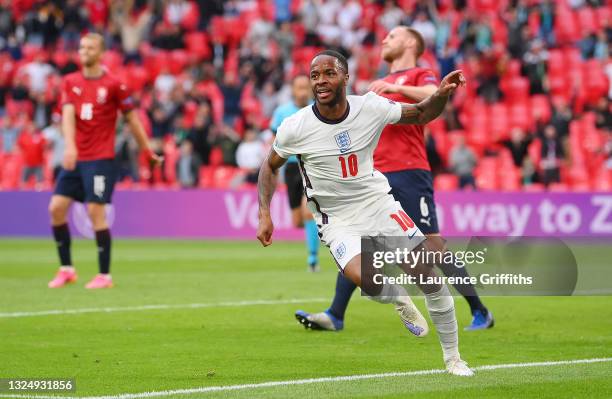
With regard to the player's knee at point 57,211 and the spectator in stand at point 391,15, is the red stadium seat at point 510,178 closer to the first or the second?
the spectator in stand at point 391,15

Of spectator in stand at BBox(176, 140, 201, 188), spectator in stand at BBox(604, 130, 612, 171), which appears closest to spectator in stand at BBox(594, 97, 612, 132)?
spectator in stand at BBox(604, 130, 612, 171)

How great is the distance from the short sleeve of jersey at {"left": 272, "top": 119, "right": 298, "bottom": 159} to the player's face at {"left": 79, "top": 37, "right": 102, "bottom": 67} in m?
6.25

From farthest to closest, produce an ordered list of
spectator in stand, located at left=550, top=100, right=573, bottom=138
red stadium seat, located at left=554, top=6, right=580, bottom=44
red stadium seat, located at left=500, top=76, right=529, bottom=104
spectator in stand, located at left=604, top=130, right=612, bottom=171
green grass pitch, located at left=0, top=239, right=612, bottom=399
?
1. red stadium seat, located at left=554, top=6, right=580, bottom=44
2. red stadium seat, located at left=500, top=76, right=529, bottom=104
3. spectator in stand, located at left=550, top=100, right=573, bottom=138
4. spectator in stand, located at left=604, top=130, right=612, bottom=171
5. green grass pitch, located at left=0, top=239, right=612, bottom=399

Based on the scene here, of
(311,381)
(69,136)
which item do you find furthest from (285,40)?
(311,381)

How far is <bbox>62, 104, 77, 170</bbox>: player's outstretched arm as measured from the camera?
1261 cm

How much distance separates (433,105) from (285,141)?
969mm

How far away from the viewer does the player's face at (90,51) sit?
1291 centimetres

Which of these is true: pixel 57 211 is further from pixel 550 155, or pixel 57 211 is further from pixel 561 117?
pixel 561 117

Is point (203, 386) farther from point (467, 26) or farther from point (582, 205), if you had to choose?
point (467, 26)

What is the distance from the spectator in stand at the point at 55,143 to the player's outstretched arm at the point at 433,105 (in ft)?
56.6

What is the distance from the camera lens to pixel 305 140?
23.7 ft

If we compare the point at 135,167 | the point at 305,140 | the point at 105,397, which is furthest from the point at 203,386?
the point at 135,167

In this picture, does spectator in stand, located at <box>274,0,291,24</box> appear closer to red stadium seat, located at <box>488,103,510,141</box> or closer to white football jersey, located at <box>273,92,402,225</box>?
red stadium seat, located at <box>488,103,510,141</box>

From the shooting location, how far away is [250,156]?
2452 centimetres
